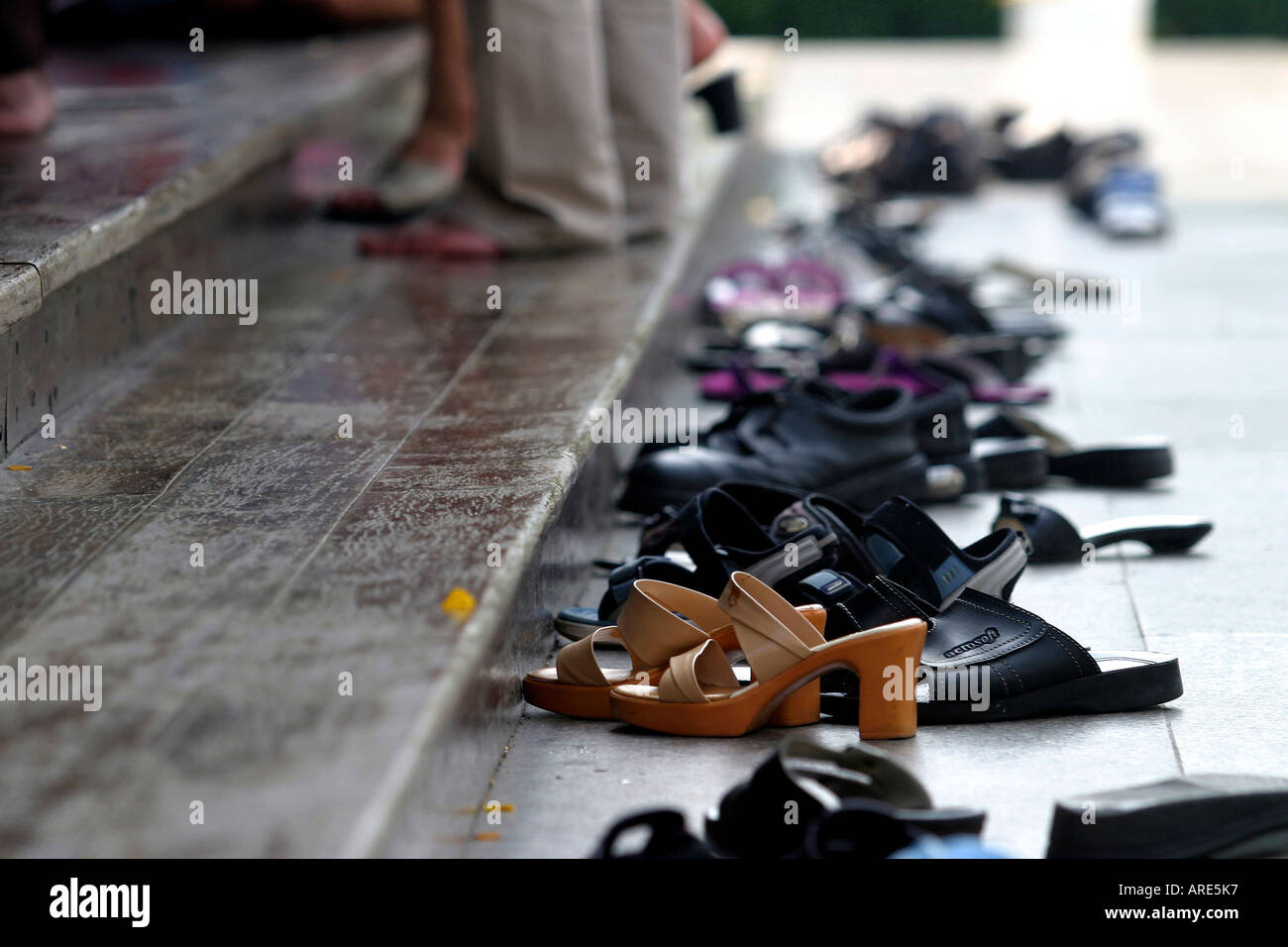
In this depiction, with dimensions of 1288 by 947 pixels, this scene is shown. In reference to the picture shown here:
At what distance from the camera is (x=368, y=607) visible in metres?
1.67

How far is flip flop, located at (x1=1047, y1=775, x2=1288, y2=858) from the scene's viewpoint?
1524 mm

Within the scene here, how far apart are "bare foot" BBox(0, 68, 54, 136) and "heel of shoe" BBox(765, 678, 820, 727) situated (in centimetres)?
249

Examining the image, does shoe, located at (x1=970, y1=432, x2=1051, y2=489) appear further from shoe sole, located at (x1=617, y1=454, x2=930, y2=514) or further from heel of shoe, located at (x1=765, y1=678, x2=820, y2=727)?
heel of shoe, located at (x1=765, y1=678, x2=820, y2=727)

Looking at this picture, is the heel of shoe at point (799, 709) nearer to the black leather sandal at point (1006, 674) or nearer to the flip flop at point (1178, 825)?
the black leather sandal at point (1006, 674)

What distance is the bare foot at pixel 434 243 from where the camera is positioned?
12.3 feet

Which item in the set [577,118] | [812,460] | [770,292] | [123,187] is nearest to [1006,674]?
[812,460]

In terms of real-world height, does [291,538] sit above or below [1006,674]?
above

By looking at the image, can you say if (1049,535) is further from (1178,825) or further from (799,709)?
(1178,825)

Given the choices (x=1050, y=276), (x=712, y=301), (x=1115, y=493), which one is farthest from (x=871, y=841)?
(x=1050, y=276)

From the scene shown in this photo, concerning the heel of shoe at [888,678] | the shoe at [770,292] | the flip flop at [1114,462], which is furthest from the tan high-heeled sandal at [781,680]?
the shoe at [770,292]

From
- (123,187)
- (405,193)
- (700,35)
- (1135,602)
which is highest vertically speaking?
(700,35)

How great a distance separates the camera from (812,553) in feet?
6.98

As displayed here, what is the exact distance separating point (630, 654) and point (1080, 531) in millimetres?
937

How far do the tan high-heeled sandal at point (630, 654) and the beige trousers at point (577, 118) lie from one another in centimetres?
184
